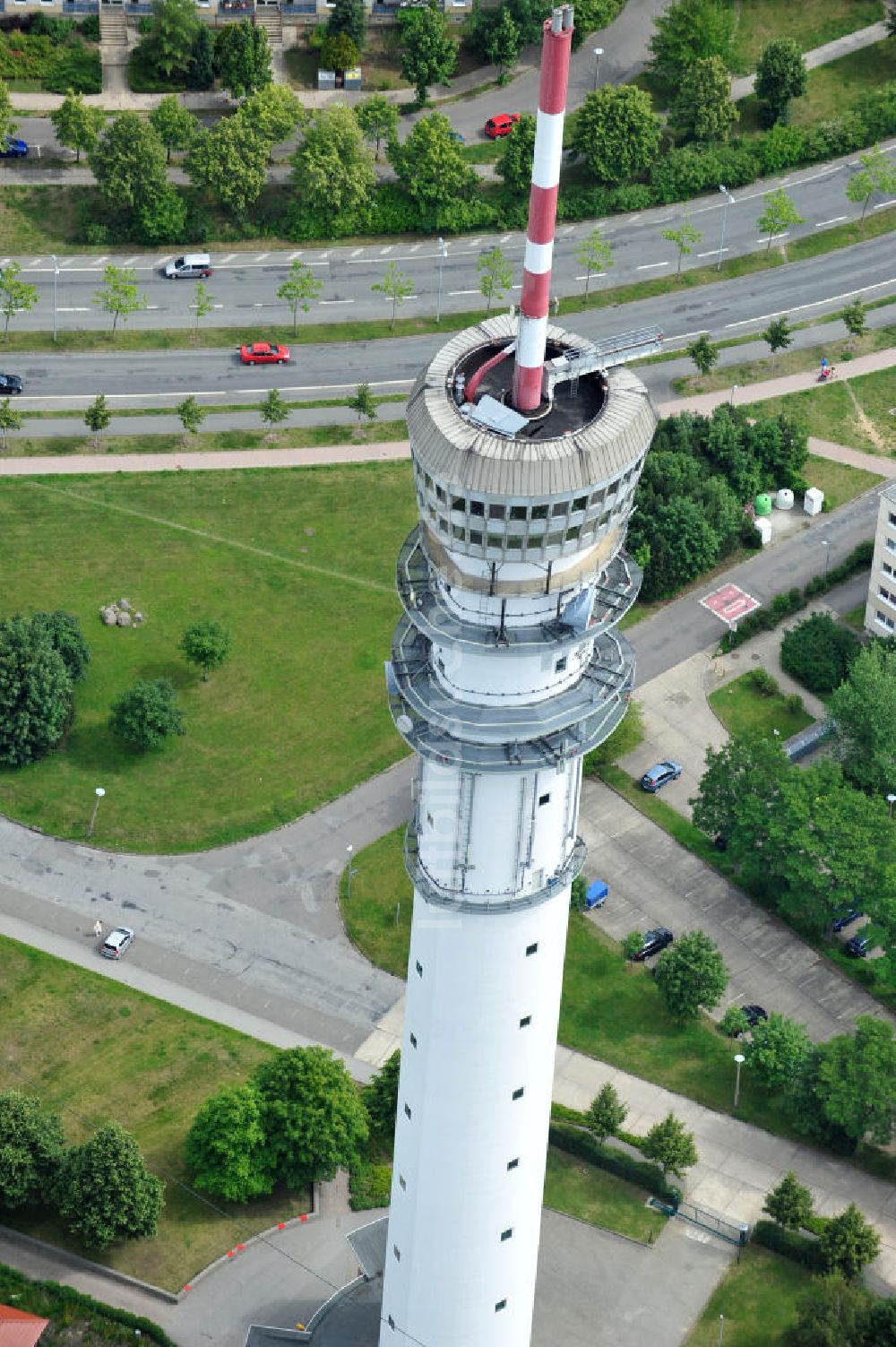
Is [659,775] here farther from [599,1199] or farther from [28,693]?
[28,693]

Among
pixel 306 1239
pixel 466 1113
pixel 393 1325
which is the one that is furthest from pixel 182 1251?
pixel 466 1113

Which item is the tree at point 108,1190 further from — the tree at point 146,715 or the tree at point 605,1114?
the tree at point 146,715

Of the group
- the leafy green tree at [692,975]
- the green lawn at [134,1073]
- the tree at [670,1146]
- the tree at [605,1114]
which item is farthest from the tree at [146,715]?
the tree at [670,1146]

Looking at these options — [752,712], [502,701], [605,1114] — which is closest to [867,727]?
[752,712]

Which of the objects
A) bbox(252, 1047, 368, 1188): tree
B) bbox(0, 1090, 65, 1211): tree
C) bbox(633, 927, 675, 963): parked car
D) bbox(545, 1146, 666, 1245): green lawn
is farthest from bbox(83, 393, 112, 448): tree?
bbox(545, 1146, 666, 1245): green lawn

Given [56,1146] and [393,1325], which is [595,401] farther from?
[56,1146]
